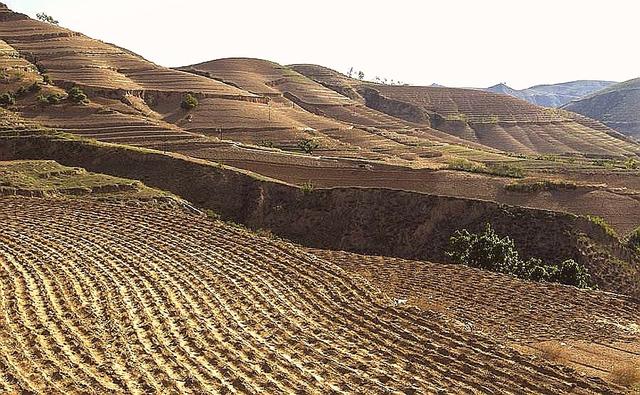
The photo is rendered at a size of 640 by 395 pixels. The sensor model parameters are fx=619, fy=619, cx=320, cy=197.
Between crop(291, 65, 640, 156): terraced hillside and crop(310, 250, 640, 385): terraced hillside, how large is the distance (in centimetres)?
6396

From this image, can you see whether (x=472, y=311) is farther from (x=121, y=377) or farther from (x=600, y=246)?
(x=600, y=246)

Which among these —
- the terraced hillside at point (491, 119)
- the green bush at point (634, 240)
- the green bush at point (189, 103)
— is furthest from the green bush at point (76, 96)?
the terraced hillside at point (491, 119)

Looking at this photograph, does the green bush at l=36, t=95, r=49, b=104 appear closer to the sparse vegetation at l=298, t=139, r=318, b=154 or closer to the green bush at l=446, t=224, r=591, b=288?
the sparse vegetation at l=298, t=139, r=318, b=154

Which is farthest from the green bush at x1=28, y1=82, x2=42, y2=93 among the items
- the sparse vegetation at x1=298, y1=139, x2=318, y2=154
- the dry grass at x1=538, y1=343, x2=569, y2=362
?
the dry grass at x1=538, y1=343, x2=569, y2=362

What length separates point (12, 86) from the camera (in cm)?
4603

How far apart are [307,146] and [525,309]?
3118cm

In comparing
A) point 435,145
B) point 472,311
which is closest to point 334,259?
point 472,311

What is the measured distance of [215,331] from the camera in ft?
33.7

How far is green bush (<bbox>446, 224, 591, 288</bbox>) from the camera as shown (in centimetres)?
2258

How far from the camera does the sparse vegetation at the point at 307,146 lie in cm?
4350

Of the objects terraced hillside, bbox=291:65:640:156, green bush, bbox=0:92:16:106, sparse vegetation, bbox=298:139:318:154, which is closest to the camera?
green bush, bbox=0:92:16:106

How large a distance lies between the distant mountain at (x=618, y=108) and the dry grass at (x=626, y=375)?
135 metres

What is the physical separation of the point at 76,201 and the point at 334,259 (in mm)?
9103

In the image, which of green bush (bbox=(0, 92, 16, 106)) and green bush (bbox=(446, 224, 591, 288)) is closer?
green bush (bbox=(446, 224, 591, 288))
